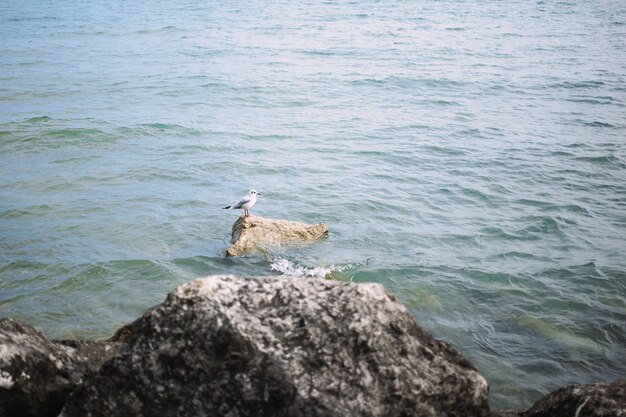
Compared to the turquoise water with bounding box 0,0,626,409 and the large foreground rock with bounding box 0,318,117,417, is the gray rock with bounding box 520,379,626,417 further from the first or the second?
the large foreground rock with bounding box 0,318,117,417

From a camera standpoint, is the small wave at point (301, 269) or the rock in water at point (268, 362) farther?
the small wave at point (301, 269)

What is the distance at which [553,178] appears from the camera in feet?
55.2

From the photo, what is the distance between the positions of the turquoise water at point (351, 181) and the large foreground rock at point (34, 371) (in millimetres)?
4146

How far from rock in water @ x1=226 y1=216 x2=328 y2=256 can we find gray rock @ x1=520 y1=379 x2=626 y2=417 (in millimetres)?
7318

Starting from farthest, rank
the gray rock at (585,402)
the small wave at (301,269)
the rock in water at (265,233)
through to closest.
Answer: the rock in water at (265,233)
the small wave at (301,269)
the gray rock at (585,402)

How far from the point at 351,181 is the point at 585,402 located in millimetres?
12425

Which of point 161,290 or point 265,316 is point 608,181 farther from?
point 265,316

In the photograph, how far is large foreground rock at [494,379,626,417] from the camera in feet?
14.1

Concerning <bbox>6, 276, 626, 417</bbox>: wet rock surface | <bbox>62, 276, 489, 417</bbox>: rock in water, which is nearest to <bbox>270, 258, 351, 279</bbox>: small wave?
<bbox>6, 276, 626, 417</bbox>: wet rock surface

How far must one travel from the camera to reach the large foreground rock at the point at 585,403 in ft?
14.1

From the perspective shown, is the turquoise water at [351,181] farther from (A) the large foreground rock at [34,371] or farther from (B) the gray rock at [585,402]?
(A) the large foreground rock at [34,371]

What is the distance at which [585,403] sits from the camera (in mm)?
4453

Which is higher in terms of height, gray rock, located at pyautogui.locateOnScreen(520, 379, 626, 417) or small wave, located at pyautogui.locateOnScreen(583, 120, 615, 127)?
gray rock, located at pyautogui.locateOnScreen(520, 379, 626, 417)

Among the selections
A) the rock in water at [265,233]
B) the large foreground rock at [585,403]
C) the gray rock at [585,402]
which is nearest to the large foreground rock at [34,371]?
the large foreground rock at [585,403]
